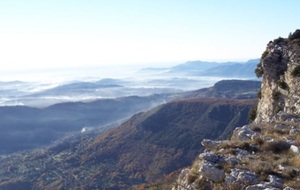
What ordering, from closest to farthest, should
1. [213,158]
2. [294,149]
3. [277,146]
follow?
[213,158], [294,149], [277,146]

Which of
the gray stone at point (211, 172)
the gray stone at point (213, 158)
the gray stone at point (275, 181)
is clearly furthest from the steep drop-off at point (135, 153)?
the gray stone at point (275, 181)

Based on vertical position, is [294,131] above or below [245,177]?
above

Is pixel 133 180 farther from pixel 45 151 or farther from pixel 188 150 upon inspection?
pixel 45 151

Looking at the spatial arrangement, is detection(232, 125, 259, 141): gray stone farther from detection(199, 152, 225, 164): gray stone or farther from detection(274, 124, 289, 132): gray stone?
detection(199, 152, 225, 164): gray stone

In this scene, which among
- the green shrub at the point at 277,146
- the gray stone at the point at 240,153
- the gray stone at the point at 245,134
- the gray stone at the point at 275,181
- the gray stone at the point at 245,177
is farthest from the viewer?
the gray stone at the point at 245,134

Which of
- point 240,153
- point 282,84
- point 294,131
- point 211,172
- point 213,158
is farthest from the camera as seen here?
point 282,84

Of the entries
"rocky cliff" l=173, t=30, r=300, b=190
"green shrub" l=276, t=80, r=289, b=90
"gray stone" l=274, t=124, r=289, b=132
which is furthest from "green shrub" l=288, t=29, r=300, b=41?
"gray stone" l=274, t=124, r=289, b=132

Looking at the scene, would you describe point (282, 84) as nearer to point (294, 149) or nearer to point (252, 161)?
point (294, 149)

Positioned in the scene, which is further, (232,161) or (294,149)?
(294,149)

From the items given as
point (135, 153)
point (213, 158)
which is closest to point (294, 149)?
point (213, 158)

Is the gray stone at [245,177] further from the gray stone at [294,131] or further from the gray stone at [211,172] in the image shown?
the gray stone at [294,131]

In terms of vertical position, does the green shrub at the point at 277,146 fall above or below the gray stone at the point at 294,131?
below

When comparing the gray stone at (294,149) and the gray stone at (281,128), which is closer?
the gray stone at (294,149)
